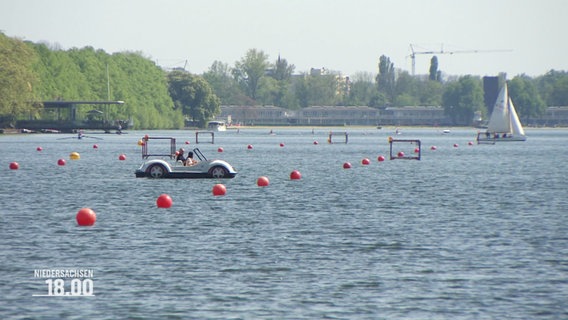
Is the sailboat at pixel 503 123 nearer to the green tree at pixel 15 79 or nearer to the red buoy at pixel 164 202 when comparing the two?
the green tree at pixel 15 79

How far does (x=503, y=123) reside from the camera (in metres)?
160

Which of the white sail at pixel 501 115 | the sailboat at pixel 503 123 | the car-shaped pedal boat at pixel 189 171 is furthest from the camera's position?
the sailboat at pixel 503 123

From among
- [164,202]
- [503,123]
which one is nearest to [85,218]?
[164,202]

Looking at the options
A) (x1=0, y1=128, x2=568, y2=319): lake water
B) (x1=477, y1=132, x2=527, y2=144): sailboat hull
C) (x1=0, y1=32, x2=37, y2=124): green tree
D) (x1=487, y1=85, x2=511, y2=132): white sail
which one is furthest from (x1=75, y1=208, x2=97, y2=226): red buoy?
(x1=0, y1=32, x2=37, y2=124): green tree

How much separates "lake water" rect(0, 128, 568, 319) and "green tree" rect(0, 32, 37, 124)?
4368 inches

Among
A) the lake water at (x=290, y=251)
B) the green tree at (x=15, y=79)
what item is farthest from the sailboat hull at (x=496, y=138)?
the lake water at (x=290, y=251)

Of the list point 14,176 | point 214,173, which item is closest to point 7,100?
point 14,176

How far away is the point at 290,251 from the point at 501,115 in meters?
130

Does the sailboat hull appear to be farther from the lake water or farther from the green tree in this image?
the lake water

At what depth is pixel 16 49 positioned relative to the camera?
568ft


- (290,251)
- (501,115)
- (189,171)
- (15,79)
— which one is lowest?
(290,251)

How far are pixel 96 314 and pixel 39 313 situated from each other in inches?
46.8

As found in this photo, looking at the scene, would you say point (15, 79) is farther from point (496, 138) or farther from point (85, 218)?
point (85, 218)

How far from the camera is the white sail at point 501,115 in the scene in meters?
154
